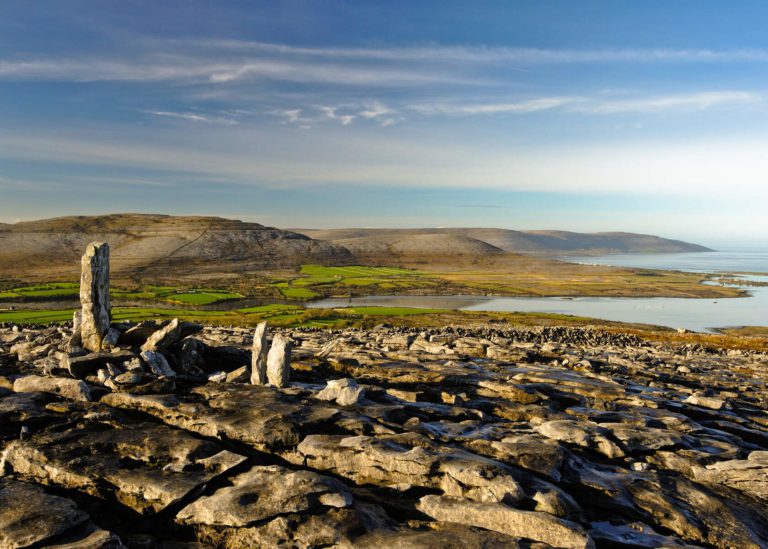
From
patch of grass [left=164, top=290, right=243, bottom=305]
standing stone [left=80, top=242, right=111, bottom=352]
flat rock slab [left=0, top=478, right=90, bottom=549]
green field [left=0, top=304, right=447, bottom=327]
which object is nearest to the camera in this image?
flat rock slab [left=0, top=478, right=90, bottom=549]

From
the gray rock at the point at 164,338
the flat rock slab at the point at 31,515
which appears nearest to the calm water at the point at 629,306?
the gray rock at the point at 164,338

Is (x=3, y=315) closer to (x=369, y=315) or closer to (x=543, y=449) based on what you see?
(x=369, y=315)

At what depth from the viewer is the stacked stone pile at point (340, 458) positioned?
42.3ft

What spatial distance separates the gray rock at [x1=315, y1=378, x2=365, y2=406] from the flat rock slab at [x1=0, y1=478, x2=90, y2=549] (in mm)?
10956

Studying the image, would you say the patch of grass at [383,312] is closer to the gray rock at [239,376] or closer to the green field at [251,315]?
the green field at [251,315]

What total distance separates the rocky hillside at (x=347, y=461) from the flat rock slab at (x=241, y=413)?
8 centimetres

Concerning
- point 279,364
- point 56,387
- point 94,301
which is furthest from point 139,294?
point 279,364

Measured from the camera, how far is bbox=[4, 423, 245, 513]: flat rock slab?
46.5 ft

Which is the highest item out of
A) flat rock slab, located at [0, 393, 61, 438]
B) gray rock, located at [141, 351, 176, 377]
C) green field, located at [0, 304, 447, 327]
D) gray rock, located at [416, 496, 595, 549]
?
gray rock, located at [141, 351, 176, 377]

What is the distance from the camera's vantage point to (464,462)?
15391 mm

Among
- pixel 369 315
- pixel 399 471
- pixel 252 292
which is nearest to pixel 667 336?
pixel 369 315

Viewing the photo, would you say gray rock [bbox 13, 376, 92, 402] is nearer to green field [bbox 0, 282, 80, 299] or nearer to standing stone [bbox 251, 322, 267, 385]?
standing stone [bbox 251, 322, 267, 385]

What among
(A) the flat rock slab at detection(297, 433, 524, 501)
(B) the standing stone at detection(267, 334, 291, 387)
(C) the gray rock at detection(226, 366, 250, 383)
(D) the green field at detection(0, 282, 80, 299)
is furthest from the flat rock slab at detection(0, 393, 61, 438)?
(D) the green field at detection(0, 282, 80, 299)

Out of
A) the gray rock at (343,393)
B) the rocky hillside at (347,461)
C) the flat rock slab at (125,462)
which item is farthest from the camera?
the gray rock at (343,393)
